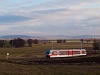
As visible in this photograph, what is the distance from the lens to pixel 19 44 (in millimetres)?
120688

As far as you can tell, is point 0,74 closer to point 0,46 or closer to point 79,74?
point 79,74

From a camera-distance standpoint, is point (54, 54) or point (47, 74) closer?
point (47, 74)

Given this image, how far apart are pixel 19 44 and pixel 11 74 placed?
332ft

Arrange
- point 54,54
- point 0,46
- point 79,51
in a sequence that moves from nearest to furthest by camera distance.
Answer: point 54,54, point 79,51, point 0,46

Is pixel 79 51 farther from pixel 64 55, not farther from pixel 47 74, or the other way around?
pixel 47 74

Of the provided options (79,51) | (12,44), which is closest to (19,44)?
(12,44)

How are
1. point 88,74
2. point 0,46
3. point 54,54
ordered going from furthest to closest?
A: 1. point 0,46
2. point 54,54
3. point 88,74

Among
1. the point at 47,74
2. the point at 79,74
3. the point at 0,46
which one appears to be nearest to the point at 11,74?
the point at 47,74

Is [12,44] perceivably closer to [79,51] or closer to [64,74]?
[79,51]

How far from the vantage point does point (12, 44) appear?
4744 inches

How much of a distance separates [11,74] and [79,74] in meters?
4.75

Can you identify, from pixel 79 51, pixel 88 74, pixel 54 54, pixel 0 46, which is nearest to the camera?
pixel 88 74

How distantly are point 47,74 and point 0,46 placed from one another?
98.0m

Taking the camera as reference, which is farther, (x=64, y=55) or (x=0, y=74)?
(x=64, y=55)
